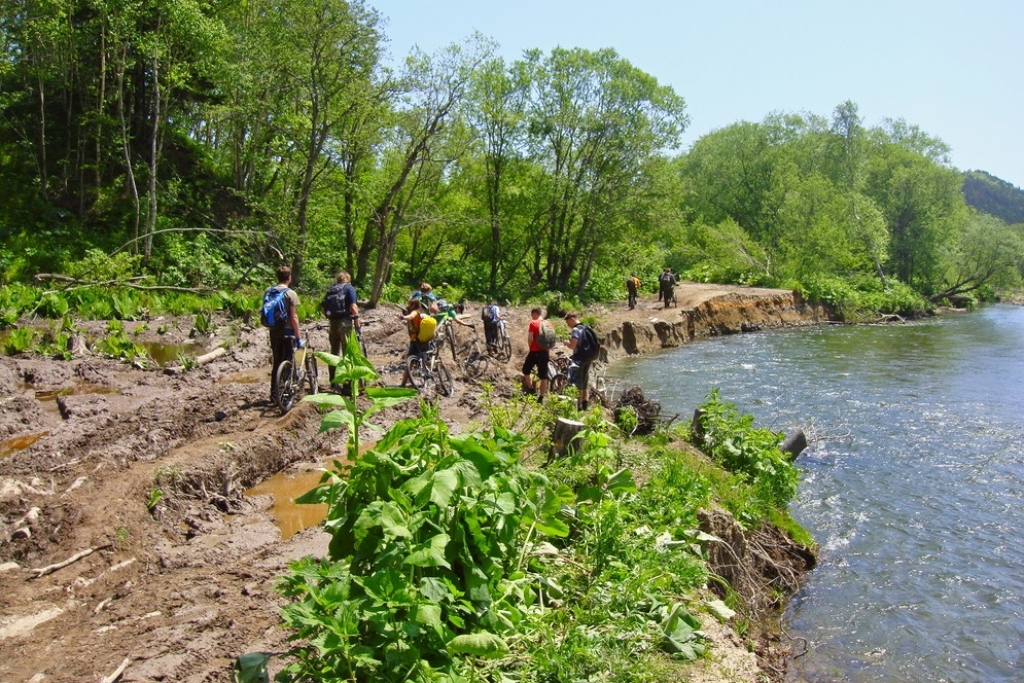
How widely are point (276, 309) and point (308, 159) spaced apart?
554 inches

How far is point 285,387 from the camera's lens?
10.9 metres

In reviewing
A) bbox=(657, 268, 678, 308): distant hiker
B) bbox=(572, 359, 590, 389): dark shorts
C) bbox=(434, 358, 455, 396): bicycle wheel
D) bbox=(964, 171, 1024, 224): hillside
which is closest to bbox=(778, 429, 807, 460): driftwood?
bbox=(572, 359, 590, 389): dark shorts

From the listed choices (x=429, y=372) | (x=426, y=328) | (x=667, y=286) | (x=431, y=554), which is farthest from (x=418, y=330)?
(x=667, y=286)

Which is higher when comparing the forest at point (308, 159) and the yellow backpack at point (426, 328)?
the forest at point (308, 159)

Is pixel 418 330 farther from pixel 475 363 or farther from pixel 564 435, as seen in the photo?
pixel 564 435

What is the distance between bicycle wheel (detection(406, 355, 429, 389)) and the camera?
41.7 feet

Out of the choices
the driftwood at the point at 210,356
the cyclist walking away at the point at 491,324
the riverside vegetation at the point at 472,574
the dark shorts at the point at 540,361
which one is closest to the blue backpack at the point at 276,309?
the dark shorts at the point at 540,361

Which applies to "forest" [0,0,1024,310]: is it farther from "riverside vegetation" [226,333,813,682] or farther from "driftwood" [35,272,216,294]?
"riverside vegetation" [226,333,813,682]

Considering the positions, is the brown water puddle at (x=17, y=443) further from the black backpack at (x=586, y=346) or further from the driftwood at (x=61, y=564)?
the black backpack at (x=586, y=346)

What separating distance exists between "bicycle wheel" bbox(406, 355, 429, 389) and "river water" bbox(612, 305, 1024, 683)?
6188 mm

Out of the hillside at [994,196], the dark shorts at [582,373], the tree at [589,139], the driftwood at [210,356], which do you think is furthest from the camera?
the hillside at [994,196]

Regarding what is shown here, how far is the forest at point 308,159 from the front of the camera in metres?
21.3

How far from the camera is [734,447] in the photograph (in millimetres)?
10984

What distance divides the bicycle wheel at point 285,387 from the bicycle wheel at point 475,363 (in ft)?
16.1
